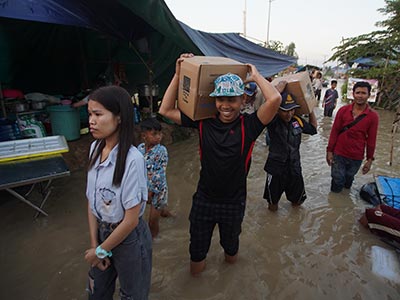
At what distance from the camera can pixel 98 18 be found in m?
3.88

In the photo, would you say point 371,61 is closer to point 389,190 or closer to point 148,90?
point 389,190

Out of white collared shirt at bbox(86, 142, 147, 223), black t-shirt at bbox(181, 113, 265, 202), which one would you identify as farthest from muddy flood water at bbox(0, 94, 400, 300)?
white collared shirt at bbox(86, 142, 147, 223)

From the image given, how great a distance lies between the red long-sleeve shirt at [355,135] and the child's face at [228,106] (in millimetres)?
2292

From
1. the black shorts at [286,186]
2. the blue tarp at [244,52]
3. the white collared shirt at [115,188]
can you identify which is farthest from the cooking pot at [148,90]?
the white collared shirt at [115,188]

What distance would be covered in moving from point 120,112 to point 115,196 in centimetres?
40

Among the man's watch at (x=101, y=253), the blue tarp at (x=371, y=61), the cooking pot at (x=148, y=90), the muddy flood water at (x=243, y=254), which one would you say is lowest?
the muddy flood water at (x=243, y=254)

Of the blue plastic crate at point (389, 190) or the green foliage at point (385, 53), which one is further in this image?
the green foliage at point (385, 53)

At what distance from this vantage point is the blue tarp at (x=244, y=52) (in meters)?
5.60

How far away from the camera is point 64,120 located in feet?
13.7

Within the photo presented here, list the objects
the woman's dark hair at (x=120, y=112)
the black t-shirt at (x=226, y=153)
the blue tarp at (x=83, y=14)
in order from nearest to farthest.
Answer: the woman's dark hair at (x=120, y=112), the black t-shirt at (x=226, y=153), the blue tarp at (x=83, y=14)

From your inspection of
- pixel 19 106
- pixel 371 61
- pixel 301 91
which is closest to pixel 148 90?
pixel 19 106

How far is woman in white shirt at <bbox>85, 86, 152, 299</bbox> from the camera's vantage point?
1.16 m

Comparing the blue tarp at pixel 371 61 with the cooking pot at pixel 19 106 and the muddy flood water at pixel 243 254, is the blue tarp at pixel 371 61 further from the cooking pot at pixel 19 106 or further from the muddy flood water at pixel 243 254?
the cooking pot at pixel 19 106

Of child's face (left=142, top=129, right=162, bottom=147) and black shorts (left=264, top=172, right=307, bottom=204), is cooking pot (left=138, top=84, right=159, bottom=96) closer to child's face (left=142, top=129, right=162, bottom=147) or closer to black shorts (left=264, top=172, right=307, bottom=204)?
child's face (left=142, top=129, right=162, bottom=147)
